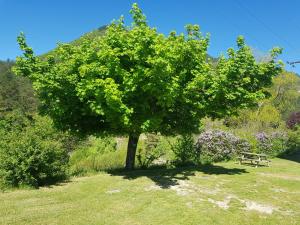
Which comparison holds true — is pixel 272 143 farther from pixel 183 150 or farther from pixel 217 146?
pixel 183 150

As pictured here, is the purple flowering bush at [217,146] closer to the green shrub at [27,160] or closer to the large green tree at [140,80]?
the large green tree at [140,80]

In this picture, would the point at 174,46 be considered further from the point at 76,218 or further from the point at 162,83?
the point at 76,218

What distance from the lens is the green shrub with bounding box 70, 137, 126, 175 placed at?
62.0 feet

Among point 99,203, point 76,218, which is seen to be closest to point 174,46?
point 99,203

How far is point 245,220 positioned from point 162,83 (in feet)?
15.4

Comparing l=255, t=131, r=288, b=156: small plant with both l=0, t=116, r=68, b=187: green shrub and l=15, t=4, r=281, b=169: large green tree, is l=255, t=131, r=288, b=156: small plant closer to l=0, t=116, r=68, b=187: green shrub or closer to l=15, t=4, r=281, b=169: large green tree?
l=15, t=4, r=281, b=169: large green tree

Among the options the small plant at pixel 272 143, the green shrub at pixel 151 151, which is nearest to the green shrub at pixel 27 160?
the green shrub at pixel 151 151

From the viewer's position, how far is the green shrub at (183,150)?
56.6 ft

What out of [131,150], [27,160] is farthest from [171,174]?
A: [27,160]

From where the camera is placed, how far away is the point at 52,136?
59.6ft

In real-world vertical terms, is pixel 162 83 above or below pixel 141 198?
above

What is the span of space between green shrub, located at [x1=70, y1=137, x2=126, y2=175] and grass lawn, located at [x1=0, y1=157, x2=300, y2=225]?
17.3ft

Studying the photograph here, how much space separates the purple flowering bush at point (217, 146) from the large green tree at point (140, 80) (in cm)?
375

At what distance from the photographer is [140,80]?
11047mm
